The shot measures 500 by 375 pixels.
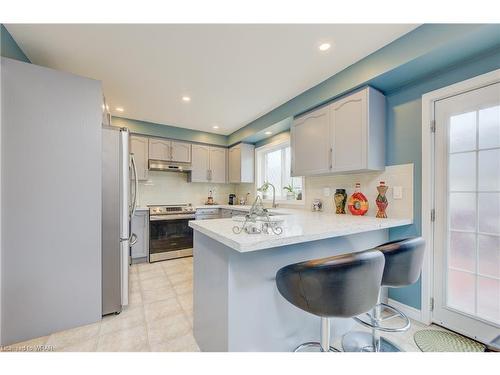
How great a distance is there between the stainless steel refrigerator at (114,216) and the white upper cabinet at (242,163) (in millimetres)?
2429

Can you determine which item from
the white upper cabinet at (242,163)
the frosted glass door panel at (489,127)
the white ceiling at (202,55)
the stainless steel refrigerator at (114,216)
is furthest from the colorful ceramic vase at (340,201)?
the stainless steel refrigerator at (114,216)

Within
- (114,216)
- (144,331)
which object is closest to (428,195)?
(144,331)

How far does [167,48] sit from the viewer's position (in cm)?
178

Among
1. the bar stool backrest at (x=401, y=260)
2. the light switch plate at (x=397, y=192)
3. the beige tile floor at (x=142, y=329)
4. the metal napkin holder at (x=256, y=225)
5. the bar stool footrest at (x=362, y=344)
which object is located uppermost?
the light switch plate at (x=397, y=192)

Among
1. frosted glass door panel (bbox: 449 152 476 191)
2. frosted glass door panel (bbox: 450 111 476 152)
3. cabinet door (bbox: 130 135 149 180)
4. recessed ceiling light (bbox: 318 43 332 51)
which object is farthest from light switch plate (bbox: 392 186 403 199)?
cabinet door (bbox: 130 135 149 180)

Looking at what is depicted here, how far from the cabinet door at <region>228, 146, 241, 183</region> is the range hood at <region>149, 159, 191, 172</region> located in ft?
2.95

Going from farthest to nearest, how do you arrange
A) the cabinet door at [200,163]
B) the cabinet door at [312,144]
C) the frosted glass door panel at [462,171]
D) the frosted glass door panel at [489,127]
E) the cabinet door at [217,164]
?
the cabinet door at [217,164]
the cabinet door at [200,163]
the cabinet door at [312,144]
the frosted glass door panel at [462,171]
the frosted glass door panel at [489,127]

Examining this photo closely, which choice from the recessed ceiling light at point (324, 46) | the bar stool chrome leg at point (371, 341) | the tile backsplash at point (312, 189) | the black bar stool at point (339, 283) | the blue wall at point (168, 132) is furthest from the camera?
the blue wall at point (168, 132)

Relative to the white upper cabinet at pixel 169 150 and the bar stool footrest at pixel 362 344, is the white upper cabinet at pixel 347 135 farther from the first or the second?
the white upper cabinet at pixel 169 150

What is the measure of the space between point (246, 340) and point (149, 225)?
2.74 meters

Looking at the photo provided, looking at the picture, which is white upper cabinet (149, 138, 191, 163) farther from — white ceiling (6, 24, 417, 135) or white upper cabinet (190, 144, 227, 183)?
white ceiling (6, 24, 417, 135)

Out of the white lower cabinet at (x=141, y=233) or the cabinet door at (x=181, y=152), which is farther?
the cabinet door at (x=181, y=152)

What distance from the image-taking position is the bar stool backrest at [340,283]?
2.90 feet
